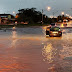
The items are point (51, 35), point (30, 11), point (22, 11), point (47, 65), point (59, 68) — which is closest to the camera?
point (59, 68)

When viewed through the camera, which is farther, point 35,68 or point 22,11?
point 22,11

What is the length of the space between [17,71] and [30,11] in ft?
419

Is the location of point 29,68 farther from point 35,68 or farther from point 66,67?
point 66,67

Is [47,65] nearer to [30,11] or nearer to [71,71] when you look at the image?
[71,71]

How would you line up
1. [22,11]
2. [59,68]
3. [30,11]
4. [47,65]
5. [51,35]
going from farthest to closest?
[22,11]
[30,11]
[51,35]
[47,65]
[59,68]

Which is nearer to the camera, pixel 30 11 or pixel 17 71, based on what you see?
pixel 17 71

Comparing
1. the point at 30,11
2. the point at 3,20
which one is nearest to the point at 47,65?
the point at 30,11

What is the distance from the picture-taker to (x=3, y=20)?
143m

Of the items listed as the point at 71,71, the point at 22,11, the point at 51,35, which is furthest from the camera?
the point at 22,11

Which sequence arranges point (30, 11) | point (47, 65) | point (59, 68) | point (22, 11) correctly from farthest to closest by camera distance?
point (22, 11), point (30, 11), point (47, 65), point (59, 68)

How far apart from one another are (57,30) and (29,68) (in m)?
20.3

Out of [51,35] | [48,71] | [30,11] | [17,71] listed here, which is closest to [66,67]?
[48,71]

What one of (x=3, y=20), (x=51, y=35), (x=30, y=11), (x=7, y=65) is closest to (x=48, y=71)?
(x=7, y=65)

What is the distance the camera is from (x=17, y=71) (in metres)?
8.40
